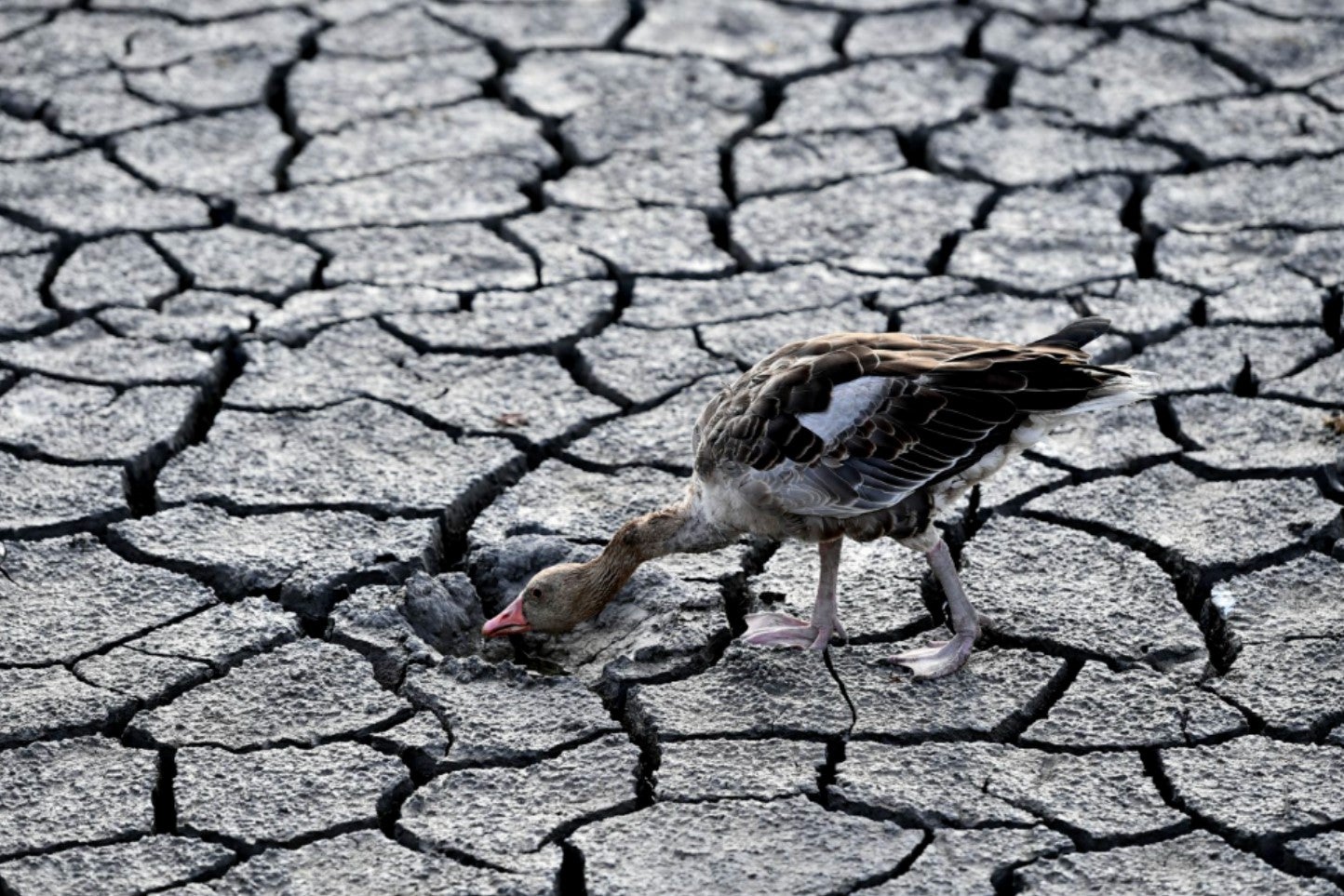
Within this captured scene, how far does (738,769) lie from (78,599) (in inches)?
68.9

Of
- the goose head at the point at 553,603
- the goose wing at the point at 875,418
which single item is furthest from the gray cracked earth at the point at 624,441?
the goose wing at the point at 875,418

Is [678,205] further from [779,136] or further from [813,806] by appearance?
[813,806]

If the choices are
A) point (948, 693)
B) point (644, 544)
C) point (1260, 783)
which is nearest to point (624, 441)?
point (644, 544)

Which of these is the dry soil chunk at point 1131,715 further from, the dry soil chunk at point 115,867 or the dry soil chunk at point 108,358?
the dry soil chunk at point 108,358

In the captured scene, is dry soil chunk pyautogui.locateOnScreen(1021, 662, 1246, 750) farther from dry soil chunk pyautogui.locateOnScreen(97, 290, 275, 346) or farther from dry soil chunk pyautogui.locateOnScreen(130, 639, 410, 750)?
dry soil chunk pyautogui.locateOnScreen(97, 290, 275, 346)

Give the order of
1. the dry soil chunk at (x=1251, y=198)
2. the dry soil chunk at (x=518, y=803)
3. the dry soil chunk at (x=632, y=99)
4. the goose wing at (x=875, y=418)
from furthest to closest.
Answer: the dry soil chunk at (x=632, y=99), the dry soil chunk at (x=1251, y=198), the goose wing at (x=875, y=418), the dry soil chunk at (x=518, y=803)

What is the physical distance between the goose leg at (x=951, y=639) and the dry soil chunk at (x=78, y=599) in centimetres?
173

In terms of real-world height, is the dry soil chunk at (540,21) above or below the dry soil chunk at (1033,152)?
above

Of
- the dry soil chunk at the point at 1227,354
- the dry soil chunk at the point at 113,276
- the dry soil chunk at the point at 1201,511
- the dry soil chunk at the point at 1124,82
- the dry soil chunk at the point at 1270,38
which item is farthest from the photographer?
the dry soil chunk at the point at 1270,38

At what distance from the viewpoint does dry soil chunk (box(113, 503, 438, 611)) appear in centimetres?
474

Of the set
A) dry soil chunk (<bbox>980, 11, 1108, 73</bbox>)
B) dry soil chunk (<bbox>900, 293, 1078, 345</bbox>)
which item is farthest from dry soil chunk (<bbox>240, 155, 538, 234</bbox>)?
dry soil chunk (<bbox>980, 11, 1108, 73</bbox>)

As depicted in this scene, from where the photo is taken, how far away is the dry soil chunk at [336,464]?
5.11 metres

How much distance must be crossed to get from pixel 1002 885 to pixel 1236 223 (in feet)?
11.3

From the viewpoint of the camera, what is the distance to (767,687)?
14.4ft
